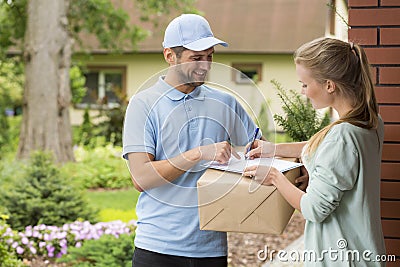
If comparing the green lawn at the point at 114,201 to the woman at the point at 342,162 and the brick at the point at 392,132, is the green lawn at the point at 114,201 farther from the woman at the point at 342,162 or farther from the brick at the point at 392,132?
the woman at the point at 342,162

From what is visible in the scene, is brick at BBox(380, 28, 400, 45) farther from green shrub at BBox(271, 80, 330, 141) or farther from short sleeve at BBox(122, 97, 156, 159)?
short sleeve at BBox(122, 97, 156, 159)

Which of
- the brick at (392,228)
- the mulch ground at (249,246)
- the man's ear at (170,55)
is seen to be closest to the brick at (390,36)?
the brick at (392,228)

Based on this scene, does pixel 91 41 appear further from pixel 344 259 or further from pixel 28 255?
pixel 344 259

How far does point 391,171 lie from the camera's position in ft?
10.7

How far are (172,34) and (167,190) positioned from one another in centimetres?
57

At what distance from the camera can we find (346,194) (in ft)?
8.07

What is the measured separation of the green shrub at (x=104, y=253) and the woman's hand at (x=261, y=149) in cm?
282

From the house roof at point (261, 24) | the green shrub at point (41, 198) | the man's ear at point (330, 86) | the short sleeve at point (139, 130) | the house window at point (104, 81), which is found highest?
the house roof at point (261, 24)

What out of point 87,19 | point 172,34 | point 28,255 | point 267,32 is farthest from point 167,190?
point 267,32

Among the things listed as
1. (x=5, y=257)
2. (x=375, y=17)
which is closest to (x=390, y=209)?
(x=375, y=17)

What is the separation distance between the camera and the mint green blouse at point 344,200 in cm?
241

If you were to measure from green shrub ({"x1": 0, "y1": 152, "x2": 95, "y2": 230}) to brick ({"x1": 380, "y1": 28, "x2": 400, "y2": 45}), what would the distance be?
13.8 feet

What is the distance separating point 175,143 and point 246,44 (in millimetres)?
17676

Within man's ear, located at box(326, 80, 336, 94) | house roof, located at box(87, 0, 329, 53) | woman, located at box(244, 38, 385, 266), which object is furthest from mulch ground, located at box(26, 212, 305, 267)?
house roof, located at box(87, 0, 329, 53)
